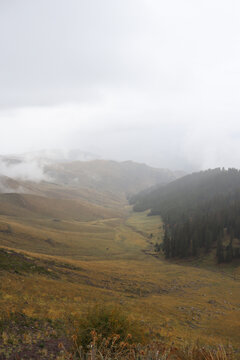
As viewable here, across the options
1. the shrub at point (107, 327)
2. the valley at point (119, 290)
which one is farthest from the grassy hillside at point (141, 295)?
the shrub at point (107, 327)

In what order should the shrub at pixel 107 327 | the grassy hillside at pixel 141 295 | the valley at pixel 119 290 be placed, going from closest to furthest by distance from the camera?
1. the shrub at pixel 107 327
2. the valley at pixel 119 290
3. the grassy hillside at pixel 141 295

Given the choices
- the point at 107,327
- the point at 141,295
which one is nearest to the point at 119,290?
the point at 141,295

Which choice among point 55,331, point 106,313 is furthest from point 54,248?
point 106,313

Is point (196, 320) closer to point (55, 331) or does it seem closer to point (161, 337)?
point (161, 337)

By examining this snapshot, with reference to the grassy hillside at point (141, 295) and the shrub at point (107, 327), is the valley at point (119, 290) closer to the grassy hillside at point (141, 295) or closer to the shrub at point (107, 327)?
the grassy hillside at point (141, 295)

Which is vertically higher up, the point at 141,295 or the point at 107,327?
the point at 107,327

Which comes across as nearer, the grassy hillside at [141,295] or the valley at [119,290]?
the valley at [119,290]

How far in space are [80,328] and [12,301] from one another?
16.0 metres

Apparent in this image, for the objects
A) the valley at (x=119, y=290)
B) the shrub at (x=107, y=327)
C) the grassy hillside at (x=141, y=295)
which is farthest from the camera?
the grassy hillside at (x=141, y=295)

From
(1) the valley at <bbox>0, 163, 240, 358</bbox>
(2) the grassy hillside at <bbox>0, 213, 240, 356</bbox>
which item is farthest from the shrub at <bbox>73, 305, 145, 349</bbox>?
(2) the grassy hillside at <bbox>0, 213, 240, 356</bbox>

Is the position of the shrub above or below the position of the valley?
above

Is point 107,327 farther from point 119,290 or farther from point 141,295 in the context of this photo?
point 141,295

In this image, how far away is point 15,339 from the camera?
11.8 metres

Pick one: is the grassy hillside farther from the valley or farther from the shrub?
the shrub
